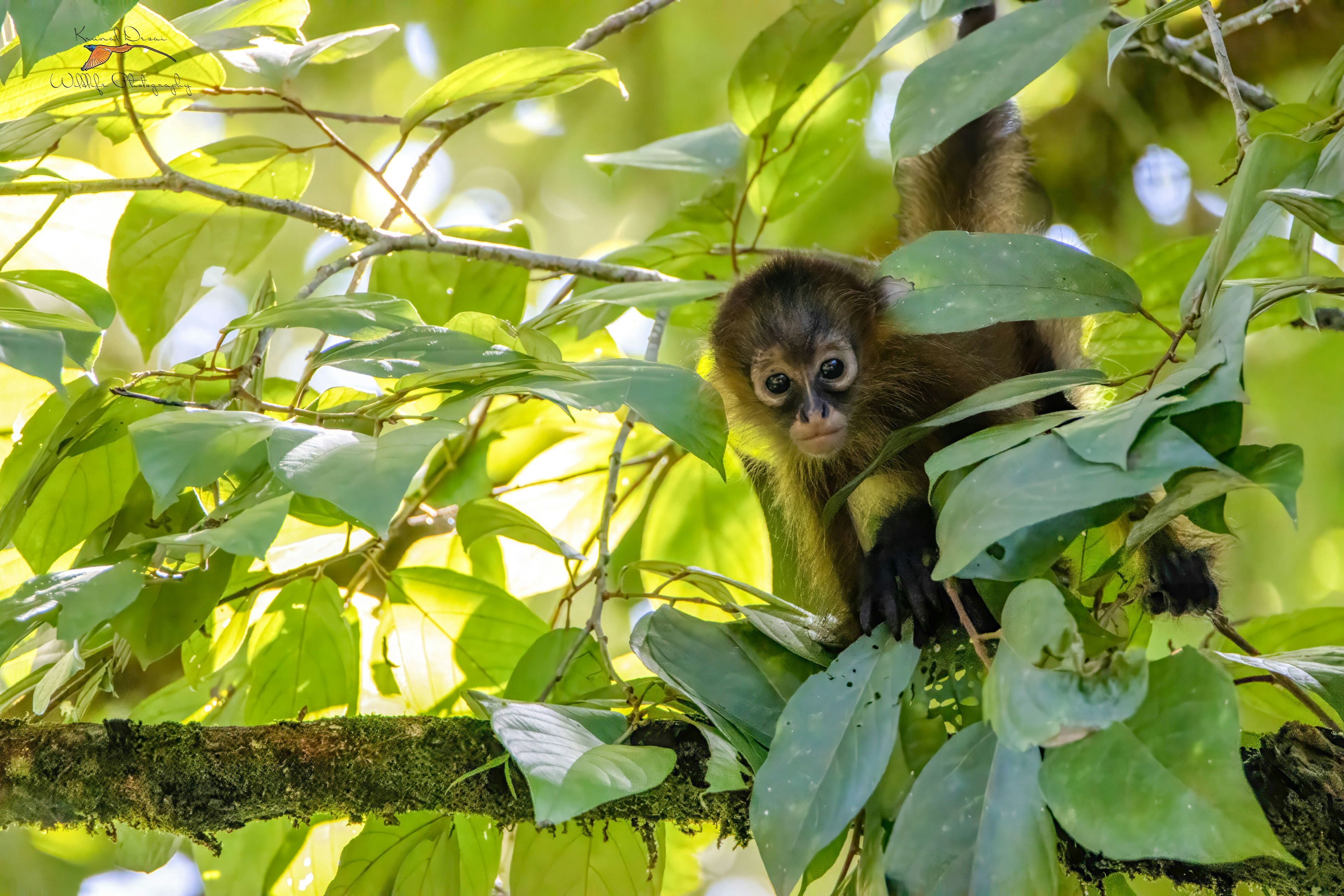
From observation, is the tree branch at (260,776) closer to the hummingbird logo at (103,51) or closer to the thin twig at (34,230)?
the thin twig at (34,230)

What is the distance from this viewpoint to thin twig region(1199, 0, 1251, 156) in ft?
4.76

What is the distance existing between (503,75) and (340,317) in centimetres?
65

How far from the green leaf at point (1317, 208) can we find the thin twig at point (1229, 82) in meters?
0.47

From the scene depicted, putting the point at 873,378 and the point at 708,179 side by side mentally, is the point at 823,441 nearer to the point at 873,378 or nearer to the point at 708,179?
the point at 873,378

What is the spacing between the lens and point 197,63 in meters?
1.61

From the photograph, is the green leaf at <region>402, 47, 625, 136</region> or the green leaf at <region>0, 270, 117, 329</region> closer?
the green leaf at <region>0, 270, 117, 329</region>

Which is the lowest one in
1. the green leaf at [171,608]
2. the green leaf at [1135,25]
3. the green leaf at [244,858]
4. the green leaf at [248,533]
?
the green leaf at [244,858]

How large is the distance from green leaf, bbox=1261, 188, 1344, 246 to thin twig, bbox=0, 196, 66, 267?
5.40ft

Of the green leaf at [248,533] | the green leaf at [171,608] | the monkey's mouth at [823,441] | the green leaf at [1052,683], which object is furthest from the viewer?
the monkey's mouth at [823,441]

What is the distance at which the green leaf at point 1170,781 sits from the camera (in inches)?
32.0

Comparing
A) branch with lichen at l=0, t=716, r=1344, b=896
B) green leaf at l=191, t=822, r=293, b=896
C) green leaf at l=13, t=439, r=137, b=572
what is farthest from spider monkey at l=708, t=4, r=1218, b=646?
green leaf at l=13, t=439, r=137, b=572

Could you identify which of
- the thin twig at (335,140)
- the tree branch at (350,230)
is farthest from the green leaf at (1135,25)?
the thin twig at (335,140)

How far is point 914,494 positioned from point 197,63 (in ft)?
5.03

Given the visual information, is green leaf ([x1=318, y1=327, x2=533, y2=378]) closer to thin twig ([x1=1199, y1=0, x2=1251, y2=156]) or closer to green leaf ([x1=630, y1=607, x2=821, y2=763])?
green leaf ([x1=630, y1=607, x2=821, y2=763])
